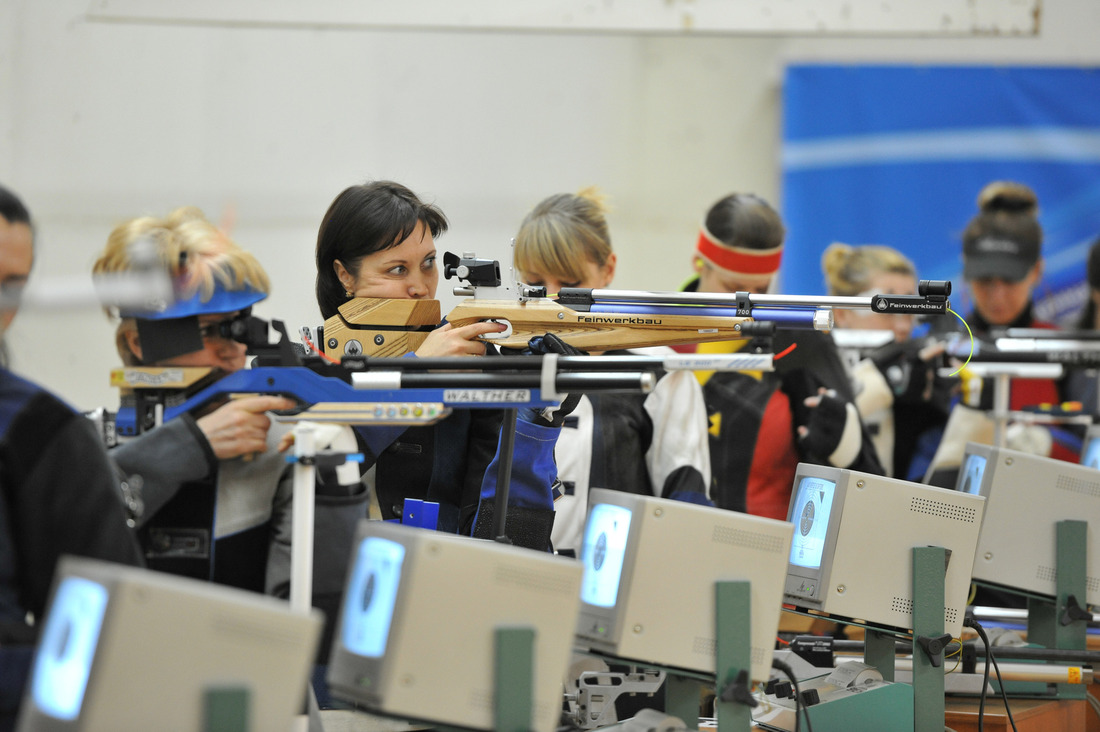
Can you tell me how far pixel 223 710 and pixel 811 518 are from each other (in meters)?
1.32

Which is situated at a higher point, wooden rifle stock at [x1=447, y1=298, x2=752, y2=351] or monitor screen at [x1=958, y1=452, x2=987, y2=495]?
wooden rifle stock at [x1=447, y1=298, x2=752, y2=351]

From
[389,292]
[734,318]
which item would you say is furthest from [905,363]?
[389,292]

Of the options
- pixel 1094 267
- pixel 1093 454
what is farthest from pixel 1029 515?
→ pixel 1094 267

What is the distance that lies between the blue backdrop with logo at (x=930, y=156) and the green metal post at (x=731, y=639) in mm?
3616

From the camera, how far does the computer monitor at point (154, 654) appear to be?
119 cm

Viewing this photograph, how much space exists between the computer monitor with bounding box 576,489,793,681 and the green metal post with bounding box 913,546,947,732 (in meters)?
0.45

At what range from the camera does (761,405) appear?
332 cm

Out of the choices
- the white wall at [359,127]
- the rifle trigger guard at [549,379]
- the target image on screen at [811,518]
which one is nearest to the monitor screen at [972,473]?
the target image on screen at [811,518]

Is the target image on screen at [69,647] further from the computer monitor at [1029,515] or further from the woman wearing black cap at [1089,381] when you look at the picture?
the woman wearing black cap at [1089,381]

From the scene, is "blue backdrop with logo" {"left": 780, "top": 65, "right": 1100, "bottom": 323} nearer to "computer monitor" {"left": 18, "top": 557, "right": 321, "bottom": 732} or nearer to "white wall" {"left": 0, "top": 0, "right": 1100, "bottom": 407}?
"white wall" {"left": 0, "top": 0, "right": 1100, "bottom": 407}

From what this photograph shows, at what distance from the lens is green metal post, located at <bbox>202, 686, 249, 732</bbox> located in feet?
4.01

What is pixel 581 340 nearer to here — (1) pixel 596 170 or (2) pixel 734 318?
(2) pixel 734 318

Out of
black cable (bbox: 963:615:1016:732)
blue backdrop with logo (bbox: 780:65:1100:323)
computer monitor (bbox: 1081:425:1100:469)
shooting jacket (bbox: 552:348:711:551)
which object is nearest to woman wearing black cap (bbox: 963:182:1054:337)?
blue backdrop with logo (bbox: 780:65:1100:323)

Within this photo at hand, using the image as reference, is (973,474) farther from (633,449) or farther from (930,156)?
(930,156)
